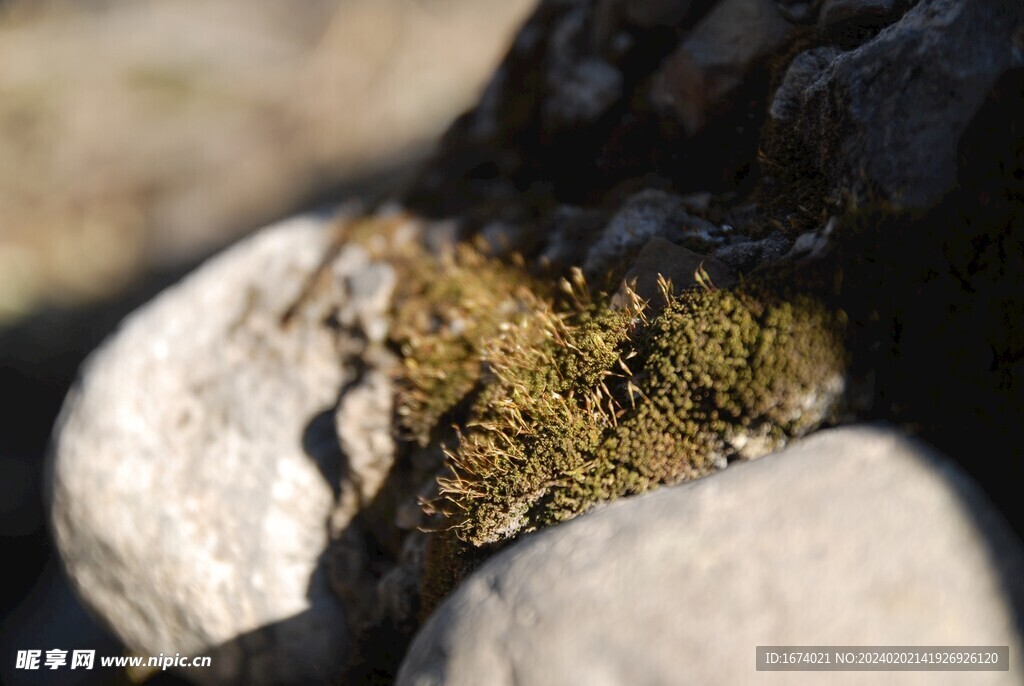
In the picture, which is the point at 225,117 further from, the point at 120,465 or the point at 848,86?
the point at 848,86

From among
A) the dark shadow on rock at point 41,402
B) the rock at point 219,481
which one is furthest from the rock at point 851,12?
the dark shadow on rock at point 41,402

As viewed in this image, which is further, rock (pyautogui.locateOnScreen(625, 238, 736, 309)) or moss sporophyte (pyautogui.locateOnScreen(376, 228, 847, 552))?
rock (pyautogui.locateOnScreen(625, 238, 736, 309))

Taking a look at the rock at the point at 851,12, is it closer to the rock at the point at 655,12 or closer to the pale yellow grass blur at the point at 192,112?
the rock at the point at 655,12

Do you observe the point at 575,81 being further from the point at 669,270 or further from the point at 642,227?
the point at 669,270

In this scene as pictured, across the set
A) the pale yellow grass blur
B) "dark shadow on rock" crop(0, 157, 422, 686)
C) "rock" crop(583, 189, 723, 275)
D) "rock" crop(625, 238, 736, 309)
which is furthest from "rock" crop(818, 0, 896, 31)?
the pale yellow grass blur

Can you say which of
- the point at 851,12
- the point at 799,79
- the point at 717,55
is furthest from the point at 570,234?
the point at 851,12

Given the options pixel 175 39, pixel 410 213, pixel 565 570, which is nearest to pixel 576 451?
pixel 565 570

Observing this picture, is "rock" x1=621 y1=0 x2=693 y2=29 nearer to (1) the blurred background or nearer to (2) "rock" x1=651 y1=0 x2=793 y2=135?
(2) "rock" x1=651 y1=0 x2=793 y2=135
